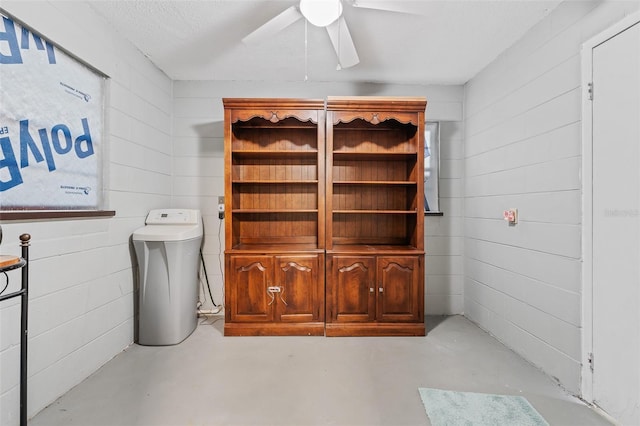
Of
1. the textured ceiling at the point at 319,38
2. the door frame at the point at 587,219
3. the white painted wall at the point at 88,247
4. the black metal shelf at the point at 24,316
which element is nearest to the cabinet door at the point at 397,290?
the door frame at the point at 587,219

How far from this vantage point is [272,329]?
8.67 feet

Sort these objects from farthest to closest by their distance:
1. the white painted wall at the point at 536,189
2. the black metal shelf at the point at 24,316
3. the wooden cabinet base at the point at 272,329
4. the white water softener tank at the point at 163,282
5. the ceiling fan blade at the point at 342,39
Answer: the wooden cabinet base at the point at 272,329 < the white water softener tank at the point at 163,282 < the ceiling fan blade at the point at 342,39 < the white painted wall at the point at 536,189 < the black metal shelf at the point at 24,316

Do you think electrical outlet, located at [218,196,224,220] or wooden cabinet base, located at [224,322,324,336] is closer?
wooden cabinet base, located at [224,322,324,336]

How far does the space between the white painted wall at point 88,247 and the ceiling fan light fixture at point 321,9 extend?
1529 mm

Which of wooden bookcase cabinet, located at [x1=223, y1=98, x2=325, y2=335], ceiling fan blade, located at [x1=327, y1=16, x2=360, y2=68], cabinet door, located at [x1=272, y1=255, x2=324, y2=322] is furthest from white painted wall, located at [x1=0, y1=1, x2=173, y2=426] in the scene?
ceiling fan blade, located at [x1=327, y1=16, x2=360, y2=68]

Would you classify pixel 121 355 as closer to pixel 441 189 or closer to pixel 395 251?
pixel 395 251

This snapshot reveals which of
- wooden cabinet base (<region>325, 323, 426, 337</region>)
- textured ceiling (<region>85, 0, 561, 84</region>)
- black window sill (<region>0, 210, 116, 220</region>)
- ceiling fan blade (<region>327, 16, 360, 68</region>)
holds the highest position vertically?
textured ceiling (<region>85, 0, 561, 84</region>)

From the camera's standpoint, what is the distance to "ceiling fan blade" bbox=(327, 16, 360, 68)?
6.44 ft

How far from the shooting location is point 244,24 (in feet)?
7.13

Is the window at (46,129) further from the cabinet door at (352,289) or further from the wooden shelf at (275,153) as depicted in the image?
the cabinet door at (352,289)

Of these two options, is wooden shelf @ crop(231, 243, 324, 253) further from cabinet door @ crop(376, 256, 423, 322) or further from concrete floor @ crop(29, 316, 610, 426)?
concrete floor @ crop(29, 316, 610, 426)

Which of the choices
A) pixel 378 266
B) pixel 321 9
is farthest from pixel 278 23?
pixel 378 266

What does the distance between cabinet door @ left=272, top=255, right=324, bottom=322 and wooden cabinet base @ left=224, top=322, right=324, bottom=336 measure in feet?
0.20

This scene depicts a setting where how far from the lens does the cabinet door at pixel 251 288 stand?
265 centimetres
